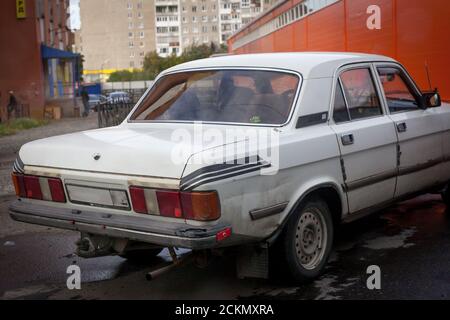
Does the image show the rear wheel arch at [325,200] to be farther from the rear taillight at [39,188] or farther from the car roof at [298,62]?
the rear taillight at [39,188]

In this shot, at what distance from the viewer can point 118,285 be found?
4789 millimetres

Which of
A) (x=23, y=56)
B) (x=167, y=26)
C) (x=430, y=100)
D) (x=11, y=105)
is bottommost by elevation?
(x=11, y=105)

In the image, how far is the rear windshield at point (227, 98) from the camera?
4734mm

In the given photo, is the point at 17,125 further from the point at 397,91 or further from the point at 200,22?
the point at 200,22

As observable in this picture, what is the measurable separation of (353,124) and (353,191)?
548mm

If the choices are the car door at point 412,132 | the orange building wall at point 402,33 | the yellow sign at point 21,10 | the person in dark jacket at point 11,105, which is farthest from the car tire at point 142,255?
the yellow sign at point 21,10

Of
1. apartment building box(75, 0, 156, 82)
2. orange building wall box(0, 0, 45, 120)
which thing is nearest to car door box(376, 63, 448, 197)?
orange building wall box(0, 0, 45, 120)

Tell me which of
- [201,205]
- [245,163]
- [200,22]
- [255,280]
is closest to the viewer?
[201,205]

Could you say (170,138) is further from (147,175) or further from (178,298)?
(178,298)

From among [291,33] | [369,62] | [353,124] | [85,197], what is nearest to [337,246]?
[353,124]

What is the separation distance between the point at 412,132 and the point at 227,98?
5.97 ft

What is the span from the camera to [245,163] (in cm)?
392

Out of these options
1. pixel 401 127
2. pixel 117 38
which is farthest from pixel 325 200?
pixel 117 38

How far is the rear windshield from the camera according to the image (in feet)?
15.5
